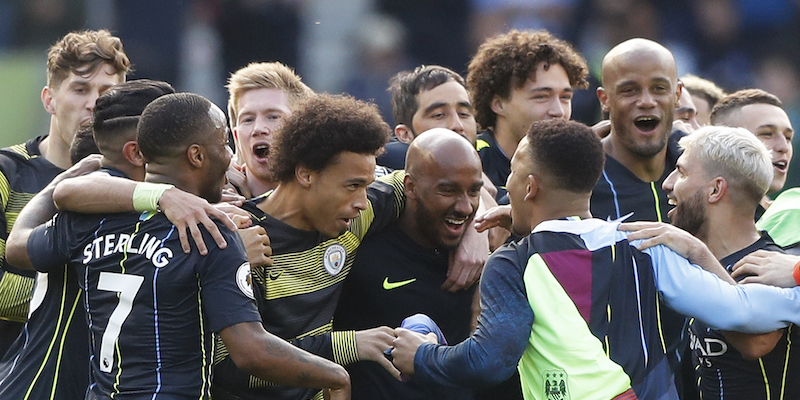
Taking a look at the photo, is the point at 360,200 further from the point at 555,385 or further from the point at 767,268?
the point at 767,268

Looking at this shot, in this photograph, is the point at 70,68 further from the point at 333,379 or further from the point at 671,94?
the point at 671,94

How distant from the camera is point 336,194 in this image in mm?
4078

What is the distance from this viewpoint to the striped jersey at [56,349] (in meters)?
3.81

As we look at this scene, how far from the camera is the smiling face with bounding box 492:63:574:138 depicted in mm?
5942

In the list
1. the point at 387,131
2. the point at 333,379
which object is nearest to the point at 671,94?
the point at 387,131

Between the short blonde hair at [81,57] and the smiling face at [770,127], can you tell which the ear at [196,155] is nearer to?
the short blonde hair at [81,57]

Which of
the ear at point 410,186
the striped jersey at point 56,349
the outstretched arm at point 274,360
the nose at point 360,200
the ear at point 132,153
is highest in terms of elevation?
the ear at point 410,186

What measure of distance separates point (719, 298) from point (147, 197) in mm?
2182

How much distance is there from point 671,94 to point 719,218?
1.53 meters

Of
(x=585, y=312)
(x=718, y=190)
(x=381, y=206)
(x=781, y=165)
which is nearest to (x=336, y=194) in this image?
(x=381, y=206)

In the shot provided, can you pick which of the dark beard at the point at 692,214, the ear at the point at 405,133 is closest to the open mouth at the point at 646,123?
the dark beard at the point at 692,214

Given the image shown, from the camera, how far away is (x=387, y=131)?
431 centimetres

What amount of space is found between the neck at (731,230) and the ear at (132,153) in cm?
246

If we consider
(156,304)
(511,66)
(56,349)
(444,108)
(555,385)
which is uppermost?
(511,66)
